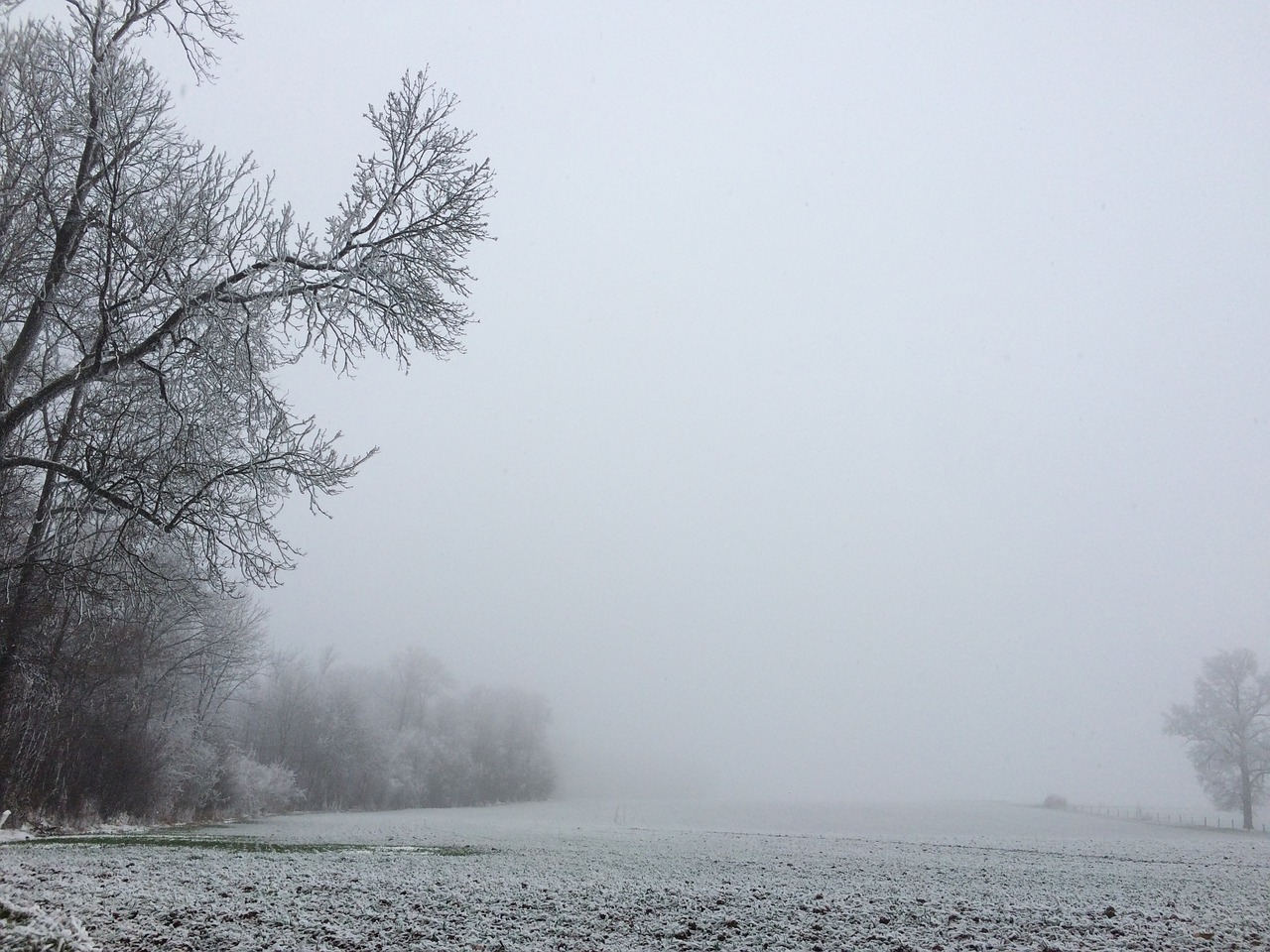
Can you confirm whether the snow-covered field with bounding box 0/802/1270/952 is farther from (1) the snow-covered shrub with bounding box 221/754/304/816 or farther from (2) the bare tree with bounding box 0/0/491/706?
(1) the snow-covered shrub with bounding box 221/754/304/816

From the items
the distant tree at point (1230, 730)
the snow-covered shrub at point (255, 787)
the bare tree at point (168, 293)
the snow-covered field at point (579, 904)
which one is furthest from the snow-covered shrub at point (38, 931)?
the distant tree at point (1230, 730)

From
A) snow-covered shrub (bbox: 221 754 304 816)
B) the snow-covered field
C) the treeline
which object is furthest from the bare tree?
snow-covered shrub (bbox: 221 754 304 816)

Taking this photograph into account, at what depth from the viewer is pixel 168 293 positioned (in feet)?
27.7

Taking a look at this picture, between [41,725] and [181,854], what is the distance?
43.0 feet

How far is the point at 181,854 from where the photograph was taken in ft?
42.1

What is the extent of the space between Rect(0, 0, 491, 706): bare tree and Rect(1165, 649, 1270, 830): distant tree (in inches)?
2668

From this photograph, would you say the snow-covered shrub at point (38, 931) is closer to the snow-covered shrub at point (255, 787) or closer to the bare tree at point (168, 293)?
the bare tree at point (168, 293)

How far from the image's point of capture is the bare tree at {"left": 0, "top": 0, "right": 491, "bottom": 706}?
8484 mm

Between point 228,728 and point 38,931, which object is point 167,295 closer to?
point 38,931

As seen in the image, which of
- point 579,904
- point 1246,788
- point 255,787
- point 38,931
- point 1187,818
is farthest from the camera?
point 1187,818

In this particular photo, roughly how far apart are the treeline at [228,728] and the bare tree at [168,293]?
204 cm

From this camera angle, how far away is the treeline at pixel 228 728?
70.2 ft

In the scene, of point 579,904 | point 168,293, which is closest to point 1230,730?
point 579,904

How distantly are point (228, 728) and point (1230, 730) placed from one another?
227 feet
